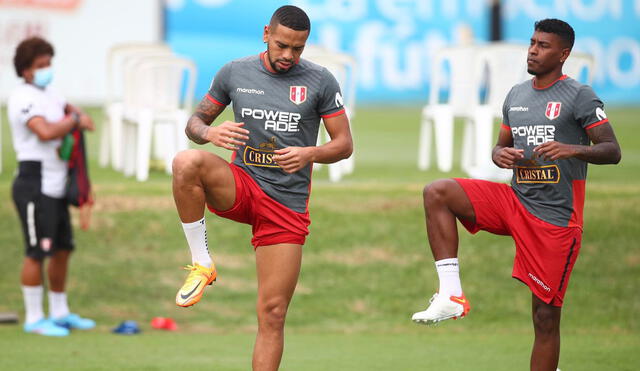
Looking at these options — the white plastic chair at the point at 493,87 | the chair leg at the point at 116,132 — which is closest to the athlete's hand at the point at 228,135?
the white plastic chair at the point at 493,87

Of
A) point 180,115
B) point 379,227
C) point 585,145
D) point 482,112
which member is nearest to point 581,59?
point 482,112

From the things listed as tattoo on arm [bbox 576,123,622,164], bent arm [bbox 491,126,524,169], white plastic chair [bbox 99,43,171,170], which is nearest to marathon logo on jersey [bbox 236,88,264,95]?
bent arm [bbox 491,126,524,169]

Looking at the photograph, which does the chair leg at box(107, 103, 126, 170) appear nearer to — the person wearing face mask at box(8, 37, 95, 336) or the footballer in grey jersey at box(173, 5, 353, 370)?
the person wearing face mask at box(8, 37, 95, 336)

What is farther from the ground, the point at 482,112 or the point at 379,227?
the point at 482,112

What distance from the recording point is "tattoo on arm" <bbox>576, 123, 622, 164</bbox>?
6469 mm

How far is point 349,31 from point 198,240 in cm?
1633

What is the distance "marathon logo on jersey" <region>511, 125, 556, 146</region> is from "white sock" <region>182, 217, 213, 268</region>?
6.69 ft

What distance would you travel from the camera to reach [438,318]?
651 centimetres

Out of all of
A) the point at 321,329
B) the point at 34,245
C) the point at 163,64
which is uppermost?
the point at 163,64

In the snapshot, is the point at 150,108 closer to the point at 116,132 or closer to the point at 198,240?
the point at 116,132

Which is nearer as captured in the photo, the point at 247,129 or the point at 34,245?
the point at 247,129

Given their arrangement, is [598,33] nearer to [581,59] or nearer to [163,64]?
[581,59]

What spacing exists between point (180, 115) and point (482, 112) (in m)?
3.54

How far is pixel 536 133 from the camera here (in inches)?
265
